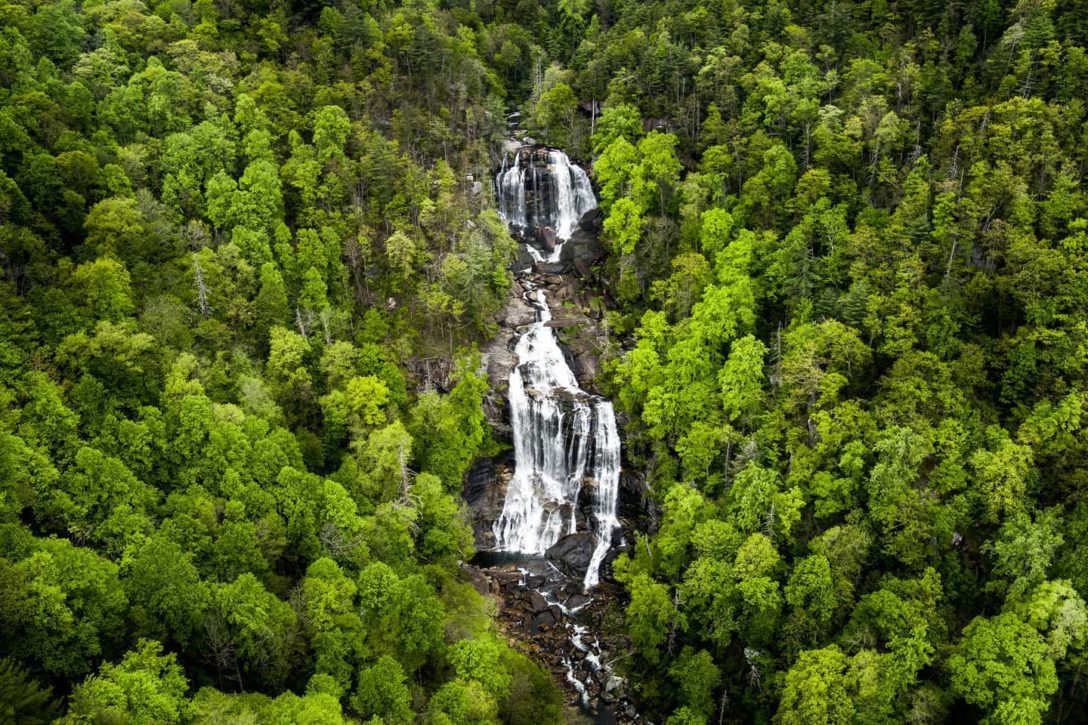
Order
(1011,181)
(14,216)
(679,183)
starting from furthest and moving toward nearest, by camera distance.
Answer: (679,183) → (1011,181) → (14,216)

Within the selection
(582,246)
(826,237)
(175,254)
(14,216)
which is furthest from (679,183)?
(14,216)

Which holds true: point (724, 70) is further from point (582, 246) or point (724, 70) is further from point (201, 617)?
point (201, 617)

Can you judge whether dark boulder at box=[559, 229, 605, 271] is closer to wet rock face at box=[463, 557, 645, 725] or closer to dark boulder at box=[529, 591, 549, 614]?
wet rock face at box=[463, 557, 645, 725]

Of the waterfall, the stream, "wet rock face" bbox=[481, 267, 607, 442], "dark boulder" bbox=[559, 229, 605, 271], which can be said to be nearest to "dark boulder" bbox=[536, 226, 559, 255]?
"dark boulder" bbox=[559, 229, 605, 271]

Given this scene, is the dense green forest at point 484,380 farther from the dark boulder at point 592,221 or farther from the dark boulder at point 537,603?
the dark boulder at point 537,603

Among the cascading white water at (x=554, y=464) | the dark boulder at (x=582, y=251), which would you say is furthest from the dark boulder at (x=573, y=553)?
the dark boulder at (x=582, y=251)

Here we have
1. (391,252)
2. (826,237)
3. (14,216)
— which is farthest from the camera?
(391,252)
